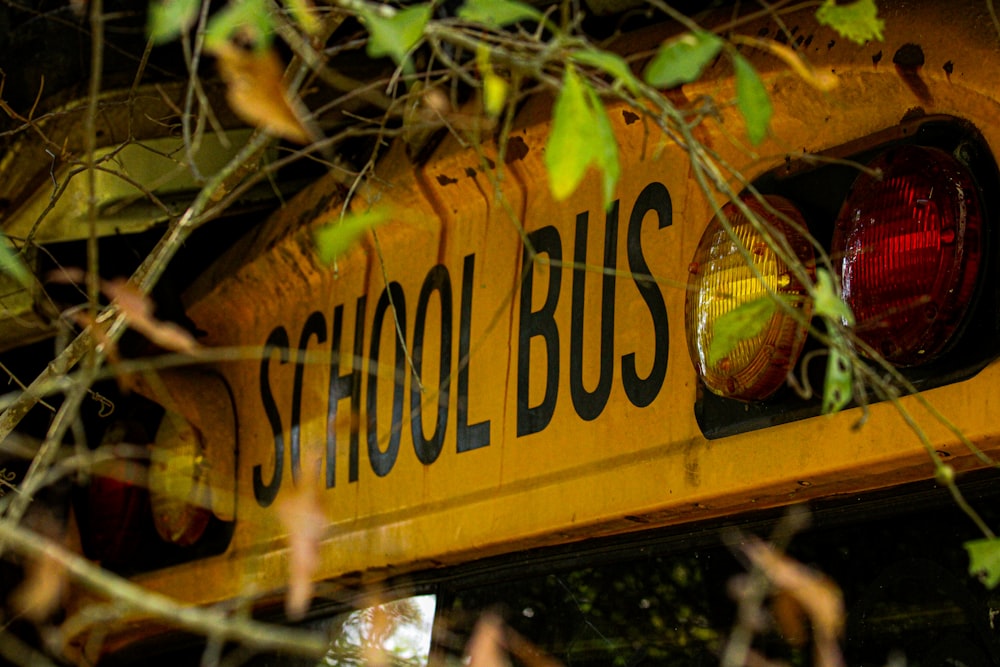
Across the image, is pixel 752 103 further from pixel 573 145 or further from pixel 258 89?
pixel 258 89

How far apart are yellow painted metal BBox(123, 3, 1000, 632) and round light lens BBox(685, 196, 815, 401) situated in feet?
0.22

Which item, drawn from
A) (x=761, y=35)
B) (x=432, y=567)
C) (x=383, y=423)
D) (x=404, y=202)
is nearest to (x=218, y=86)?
(x=404, y=202)

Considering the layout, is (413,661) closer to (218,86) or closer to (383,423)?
(383,423)

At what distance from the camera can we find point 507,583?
2.01 metres

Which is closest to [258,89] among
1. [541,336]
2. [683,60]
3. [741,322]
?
[683,60]

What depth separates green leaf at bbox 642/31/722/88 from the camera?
102cm

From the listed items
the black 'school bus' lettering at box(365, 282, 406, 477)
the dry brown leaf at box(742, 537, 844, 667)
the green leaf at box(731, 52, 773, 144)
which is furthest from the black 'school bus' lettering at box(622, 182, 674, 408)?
the green leaf at box(731, 52, 773, 144)

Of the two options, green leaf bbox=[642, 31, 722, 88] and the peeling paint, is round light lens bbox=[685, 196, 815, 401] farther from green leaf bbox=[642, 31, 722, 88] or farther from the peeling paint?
green leaf bbox=[642, 31, 722, 88]

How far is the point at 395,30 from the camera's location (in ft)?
3.18

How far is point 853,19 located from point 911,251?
0.25m

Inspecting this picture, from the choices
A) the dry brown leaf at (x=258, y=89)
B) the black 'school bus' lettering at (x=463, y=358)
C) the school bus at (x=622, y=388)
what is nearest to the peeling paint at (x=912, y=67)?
the school bus at (x=622, y=388)

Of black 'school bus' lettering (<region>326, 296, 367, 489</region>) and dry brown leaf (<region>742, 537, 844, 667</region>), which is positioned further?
black 'school bus' lettering (<region>326, 296, 367, 489</region>)

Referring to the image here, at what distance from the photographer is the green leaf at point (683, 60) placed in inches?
40.3

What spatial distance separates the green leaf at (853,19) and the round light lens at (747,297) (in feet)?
0.76
